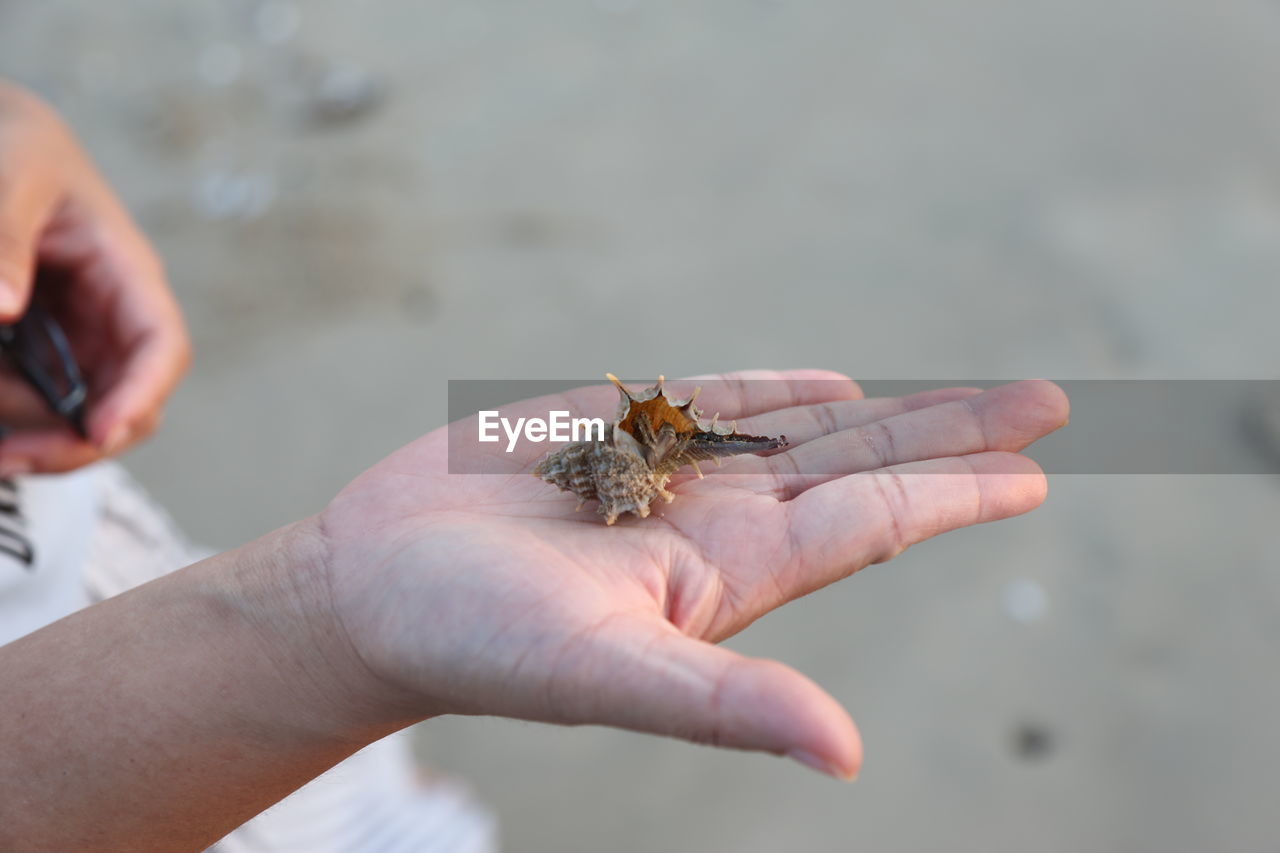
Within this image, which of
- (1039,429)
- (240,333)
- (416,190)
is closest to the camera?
(1039,429)

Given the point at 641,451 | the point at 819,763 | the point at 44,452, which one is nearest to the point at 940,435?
the point at 641,451

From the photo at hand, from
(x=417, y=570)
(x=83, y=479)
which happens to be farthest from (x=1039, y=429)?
(x=83, y=479)

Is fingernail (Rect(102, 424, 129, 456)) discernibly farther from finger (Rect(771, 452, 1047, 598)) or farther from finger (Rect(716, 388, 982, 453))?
finger (Rect(771, 452, 1047, 598))

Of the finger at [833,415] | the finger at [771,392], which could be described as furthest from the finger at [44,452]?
the finger at [833,415]

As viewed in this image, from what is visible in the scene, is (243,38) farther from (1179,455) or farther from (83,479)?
(1179,455)

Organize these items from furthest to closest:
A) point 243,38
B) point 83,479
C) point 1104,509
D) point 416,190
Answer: point 243,38, point 416,190, point 1104,509, point 83,479

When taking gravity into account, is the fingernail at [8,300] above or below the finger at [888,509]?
below

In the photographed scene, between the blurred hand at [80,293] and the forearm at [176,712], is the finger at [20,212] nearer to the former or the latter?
the blurred hand at [80,293]
